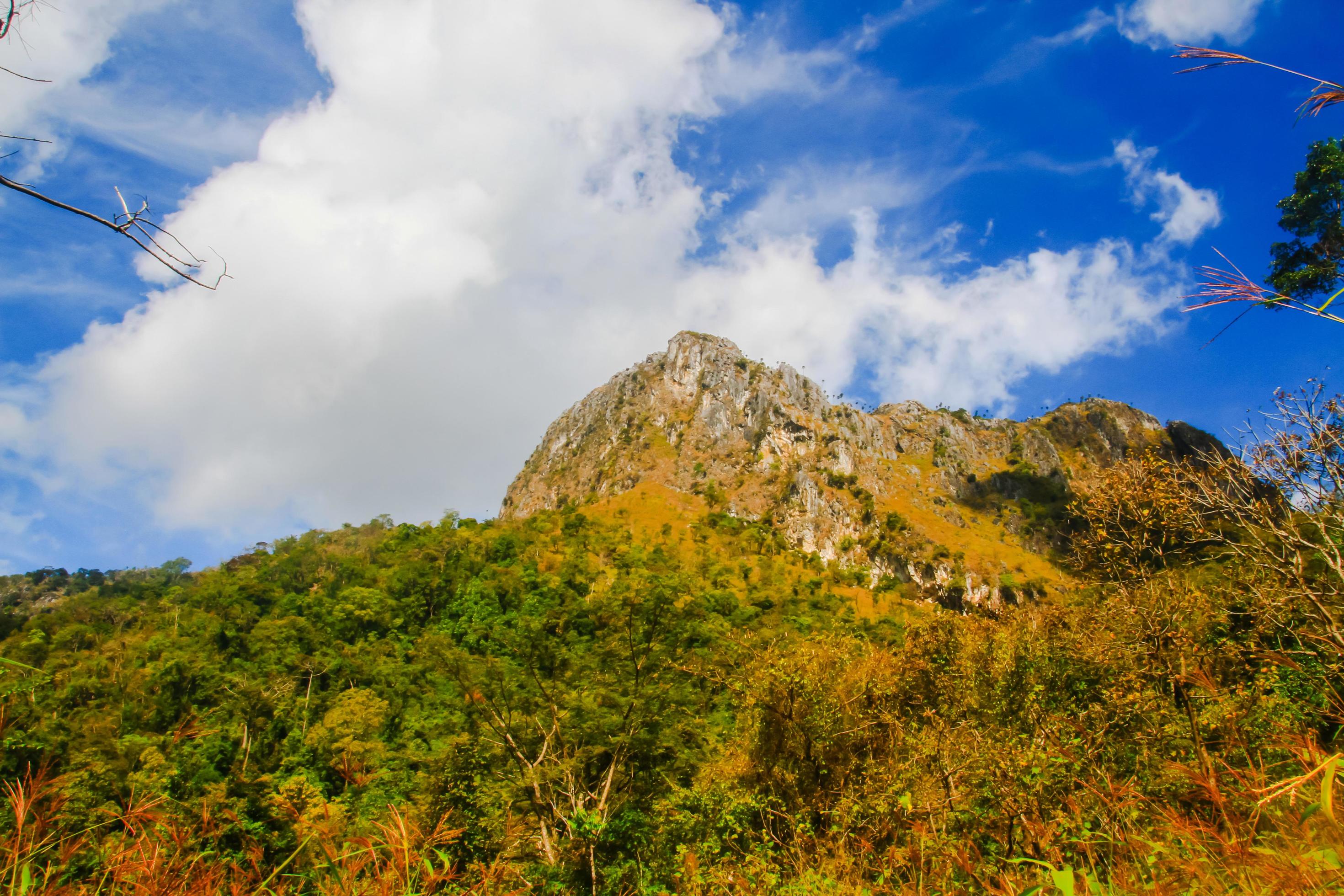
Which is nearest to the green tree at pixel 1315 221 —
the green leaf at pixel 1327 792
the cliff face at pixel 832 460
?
the green leaf at pixel 1327 792

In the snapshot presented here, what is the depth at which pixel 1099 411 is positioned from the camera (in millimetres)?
114188

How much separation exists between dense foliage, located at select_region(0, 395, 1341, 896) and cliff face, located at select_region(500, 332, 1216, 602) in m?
58.5

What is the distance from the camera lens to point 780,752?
1309 centimetres

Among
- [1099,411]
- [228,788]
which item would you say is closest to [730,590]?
[228,788]

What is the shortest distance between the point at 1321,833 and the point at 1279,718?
861 centimetres

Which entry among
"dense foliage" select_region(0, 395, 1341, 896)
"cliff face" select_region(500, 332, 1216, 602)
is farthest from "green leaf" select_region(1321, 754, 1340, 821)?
"cliff face" select_region(500, 332, 1216, 602)

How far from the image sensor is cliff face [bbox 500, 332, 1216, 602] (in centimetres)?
9106

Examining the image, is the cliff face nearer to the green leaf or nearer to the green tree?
the green tree

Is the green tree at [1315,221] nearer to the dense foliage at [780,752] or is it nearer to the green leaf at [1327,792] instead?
the dense foliage at [780,752]

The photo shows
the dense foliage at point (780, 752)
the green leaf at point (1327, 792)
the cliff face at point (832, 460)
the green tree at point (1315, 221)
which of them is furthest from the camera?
the cliff face at point (832, 460)

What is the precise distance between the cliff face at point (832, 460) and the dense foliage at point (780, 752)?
58.5 metres

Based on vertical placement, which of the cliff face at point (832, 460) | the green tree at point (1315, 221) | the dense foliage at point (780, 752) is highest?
the cliff face at point (832, 460)

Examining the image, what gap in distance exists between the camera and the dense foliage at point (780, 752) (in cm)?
334

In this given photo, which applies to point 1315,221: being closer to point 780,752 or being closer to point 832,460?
point 780,752
